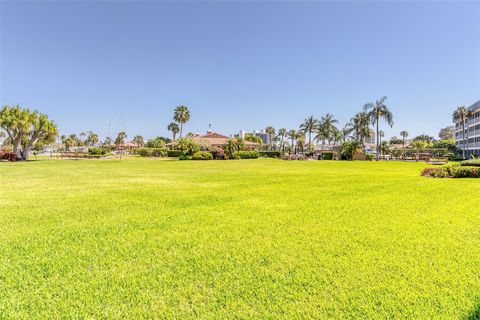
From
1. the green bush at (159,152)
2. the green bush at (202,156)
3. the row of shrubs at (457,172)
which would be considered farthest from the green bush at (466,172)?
the green bush at (159,152)

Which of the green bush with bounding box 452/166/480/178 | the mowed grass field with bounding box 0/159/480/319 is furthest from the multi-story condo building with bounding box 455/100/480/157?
the mowed grass field with bounding box 0/159/480/319

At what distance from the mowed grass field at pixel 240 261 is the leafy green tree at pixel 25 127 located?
1269 inches

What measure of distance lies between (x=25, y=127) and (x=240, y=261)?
1542 inches

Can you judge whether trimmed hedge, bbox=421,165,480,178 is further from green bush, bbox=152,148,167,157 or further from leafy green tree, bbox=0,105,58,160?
green bush, bbox=152,148,167,157

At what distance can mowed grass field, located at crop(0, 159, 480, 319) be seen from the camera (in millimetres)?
2908

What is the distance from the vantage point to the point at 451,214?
663 centimetres

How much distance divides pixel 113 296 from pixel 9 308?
1.03 m

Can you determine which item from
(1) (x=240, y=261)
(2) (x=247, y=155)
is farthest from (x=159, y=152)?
(1) (x=240, y=261)

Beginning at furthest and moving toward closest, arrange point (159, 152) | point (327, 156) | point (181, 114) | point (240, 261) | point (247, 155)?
point (181, 114) < point (159, 152) < point (327, 156) < point (247, 155) < point (240, 261)

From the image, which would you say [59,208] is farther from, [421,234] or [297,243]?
[421,234]

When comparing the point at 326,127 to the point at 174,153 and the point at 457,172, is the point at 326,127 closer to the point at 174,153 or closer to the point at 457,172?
the point at 174,153

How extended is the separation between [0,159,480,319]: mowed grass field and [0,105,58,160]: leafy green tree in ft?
106

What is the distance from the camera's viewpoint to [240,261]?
3969 millimetres

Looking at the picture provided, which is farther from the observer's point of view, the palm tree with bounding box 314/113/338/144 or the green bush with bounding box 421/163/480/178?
the palm tree with bounding box 314/113/338/144
